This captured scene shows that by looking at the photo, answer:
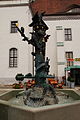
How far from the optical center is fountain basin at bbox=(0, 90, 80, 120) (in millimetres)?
3297

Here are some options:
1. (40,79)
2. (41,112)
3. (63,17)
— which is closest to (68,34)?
(63,17)

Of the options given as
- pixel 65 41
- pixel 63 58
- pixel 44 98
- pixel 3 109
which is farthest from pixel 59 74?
pixel 3 109

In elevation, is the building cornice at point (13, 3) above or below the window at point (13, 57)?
above

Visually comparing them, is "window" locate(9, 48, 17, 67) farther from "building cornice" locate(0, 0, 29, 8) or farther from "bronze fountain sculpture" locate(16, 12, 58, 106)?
"bronze fountain sculpture" locate(16, 12, 58, 106)

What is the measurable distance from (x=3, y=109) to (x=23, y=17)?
19.1m

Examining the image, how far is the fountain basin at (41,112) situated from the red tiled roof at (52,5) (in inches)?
962

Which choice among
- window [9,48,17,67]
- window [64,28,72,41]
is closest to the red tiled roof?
window [64,28,72,41]

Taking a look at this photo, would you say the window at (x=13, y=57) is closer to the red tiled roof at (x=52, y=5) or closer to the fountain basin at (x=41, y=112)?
the red tiled roof at (x=52, y=5)

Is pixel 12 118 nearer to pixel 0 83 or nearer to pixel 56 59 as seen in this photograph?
pixel 0 83

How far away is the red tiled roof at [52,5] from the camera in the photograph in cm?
2700

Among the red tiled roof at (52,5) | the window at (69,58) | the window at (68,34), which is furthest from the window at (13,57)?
the red tiled roof at (52,5)

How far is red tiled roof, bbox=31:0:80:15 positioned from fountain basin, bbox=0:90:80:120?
962 inches

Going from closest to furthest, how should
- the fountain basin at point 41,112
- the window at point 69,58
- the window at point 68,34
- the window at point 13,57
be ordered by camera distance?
the fountain basin at point 41,112, the window at point 13,57, the window at point 69,58, the window at point 68,34

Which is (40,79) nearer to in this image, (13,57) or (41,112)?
(41,112)
